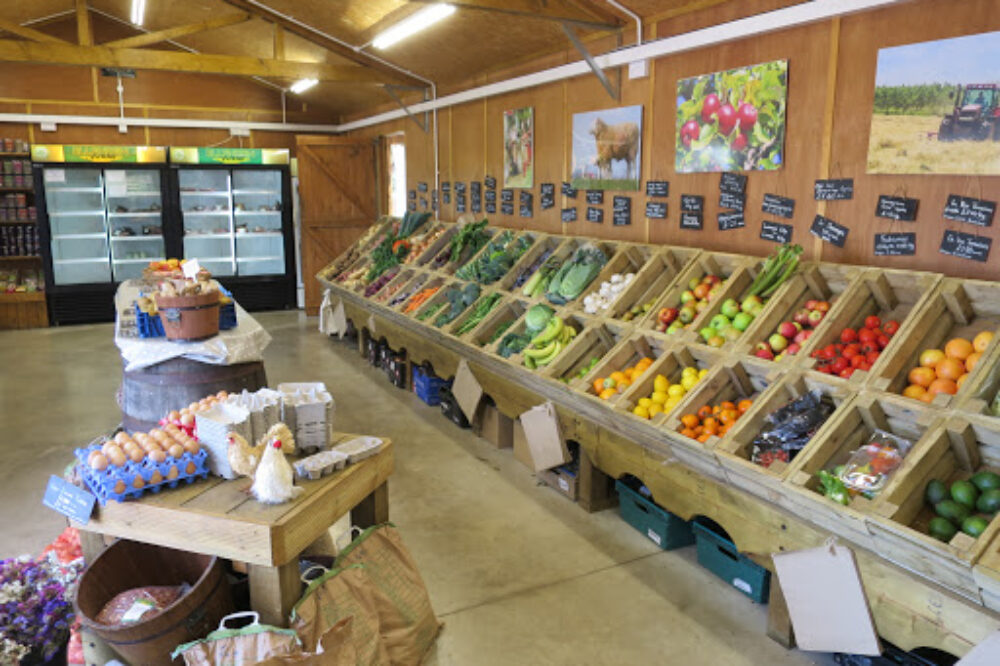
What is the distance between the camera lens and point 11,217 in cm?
1020

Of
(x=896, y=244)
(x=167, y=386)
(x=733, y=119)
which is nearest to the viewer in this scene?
(x=896, y=244)

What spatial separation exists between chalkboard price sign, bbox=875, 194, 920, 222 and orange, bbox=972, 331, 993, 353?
82 centimetres

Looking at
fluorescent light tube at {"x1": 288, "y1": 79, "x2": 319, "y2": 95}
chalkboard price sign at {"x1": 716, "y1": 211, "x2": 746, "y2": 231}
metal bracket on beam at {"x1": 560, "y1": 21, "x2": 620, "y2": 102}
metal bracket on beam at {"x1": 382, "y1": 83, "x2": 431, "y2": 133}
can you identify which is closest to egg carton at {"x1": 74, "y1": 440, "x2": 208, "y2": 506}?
chalkboard price sign at {"x1": 716, "y1": 211, "x2": 746, "y2": 231}

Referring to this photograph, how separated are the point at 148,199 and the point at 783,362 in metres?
10.4

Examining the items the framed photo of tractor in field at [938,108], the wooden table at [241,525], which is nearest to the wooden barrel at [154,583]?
the wooden table at [241,525]

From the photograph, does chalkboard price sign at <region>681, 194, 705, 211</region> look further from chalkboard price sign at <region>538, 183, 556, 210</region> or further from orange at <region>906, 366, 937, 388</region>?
orange at <region>906, 366, 937, 388</region>

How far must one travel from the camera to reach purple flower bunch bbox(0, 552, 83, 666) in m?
2.25

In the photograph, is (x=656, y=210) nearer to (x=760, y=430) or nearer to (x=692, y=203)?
(x=692, y=203)

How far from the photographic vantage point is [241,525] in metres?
2.14

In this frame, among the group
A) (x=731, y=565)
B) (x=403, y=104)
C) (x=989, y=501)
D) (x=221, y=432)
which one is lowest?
(x=731, y=565)

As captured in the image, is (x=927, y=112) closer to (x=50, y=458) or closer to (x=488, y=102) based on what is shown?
(x=488, y=102)

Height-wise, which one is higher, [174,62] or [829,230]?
[174,62]

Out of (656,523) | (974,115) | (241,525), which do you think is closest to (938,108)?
(974,115)

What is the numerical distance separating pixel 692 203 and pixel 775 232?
0.70 meters
